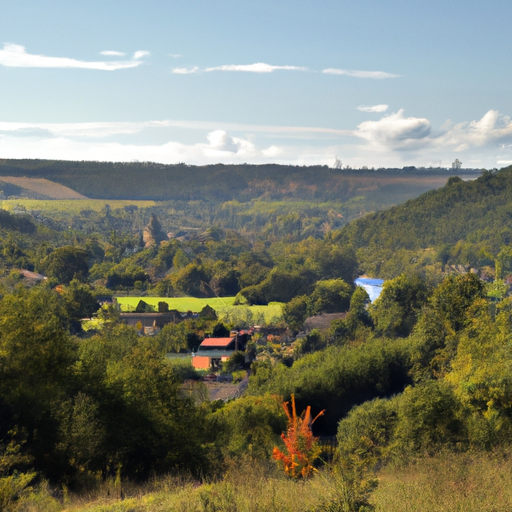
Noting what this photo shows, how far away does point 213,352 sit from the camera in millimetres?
40625

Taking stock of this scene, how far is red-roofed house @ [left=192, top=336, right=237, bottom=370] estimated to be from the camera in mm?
38625

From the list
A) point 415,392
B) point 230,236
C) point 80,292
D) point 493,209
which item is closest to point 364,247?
point 493,209

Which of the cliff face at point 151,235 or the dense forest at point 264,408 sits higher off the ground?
the dense forest at point 264,408

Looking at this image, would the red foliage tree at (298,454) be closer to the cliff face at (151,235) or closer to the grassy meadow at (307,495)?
the grassy meadow at (307,495)

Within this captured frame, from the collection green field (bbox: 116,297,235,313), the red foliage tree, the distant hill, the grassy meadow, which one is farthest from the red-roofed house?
the distant hill

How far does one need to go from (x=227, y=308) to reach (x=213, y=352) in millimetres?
19930

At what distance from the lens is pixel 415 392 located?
63.5 ft

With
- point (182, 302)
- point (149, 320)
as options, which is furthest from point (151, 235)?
point (149, 320)

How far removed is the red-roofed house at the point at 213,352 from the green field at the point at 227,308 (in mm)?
10135

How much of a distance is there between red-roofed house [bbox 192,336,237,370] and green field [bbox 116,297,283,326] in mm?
10135

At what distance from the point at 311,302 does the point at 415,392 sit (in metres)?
38.6

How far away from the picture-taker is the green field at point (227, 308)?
54406mm

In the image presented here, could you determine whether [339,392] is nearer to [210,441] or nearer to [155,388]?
[210,441]

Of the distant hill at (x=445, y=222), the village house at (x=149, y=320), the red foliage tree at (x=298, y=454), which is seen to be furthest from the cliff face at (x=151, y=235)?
the red foliage tree at (x=298, y=454)
